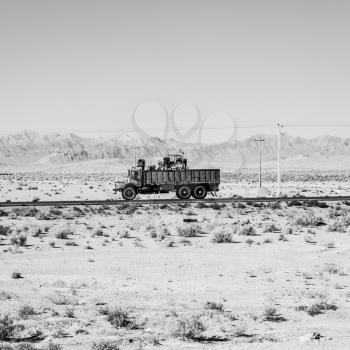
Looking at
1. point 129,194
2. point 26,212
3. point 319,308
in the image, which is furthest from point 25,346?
point 129,194

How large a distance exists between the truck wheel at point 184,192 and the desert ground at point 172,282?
9696 mm

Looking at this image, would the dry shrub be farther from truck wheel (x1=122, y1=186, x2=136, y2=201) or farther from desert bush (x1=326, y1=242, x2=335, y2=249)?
truck wheel (x1=122, y1=186, x2=136, y2=201)

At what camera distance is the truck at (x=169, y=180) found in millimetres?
39875

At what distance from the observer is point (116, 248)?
2189cm

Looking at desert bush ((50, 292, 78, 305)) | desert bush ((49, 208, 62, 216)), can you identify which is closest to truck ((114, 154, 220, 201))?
desert bush ((49, 208, 62, 216))

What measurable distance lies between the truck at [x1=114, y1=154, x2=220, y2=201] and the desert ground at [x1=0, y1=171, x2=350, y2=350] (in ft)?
31.2

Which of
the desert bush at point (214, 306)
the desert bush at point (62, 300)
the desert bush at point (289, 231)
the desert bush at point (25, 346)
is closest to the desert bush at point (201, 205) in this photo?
the desert bush at point (289, 231)

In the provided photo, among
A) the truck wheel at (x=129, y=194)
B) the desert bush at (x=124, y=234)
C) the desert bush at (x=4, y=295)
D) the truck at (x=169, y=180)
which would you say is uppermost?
the truck at (x=169, y=180)

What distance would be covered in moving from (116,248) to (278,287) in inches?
335

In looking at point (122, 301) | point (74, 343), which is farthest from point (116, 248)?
point (74, 343)

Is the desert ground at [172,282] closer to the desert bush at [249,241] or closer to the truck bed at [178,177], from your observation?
the desert bush at [249,241]

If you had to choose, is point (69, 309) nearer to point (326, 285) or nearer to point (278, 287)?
point (278, 287)

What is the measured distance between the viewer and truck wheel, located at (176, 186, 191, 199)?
40.2 meters

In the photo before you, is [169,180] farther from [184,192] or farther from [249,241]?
[249,241]
